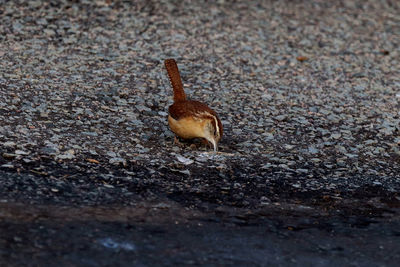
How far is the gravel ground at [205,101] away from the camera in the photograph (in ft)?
24.1

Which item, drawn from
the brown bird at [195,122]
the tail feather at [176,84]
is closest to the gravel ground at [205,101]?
the brown bird at [195,122]

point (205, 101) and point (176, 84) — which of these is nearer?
point (176, 84)

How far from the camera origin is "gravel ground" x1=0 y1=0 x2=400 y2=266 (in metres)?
7.36

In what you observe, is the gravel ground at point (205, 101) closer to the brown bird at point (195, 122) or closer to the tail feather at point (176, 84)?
the brown bird at point (195, 122)

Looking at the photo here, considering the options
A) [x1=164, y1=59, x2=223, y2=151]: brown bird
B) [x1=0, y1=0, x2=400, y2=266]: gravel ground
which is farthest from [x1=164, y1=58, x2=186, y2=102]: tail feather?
[x1=0, y1=0, x2=400, y2=266]: gravel ground

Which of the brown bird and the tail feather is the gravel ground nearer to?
the brown bird

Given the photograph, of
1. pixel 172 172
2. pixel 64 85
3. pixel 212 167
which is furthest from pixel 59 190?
pixel 64 85

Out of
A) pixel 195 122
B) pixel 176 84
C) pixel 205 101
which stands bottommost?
pixel 195 122

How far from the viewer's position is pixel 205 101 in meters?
10.2

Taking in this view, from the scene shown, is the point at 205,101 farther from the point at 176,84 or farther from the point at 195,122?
the point at 195,122

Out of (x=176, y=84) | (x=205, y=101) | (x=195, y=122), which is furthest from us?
(x=205, y=101)

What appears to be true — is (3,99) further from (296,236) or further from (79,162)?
(296,236)

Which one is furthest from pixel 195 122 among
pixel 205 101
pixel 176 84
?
pixel 205 101

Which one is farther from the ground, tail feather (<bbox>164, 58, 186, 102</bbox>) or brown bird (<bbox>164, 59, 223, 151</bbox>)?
tail feather (<bbox>164, 58, 186, 102</bbox>)
